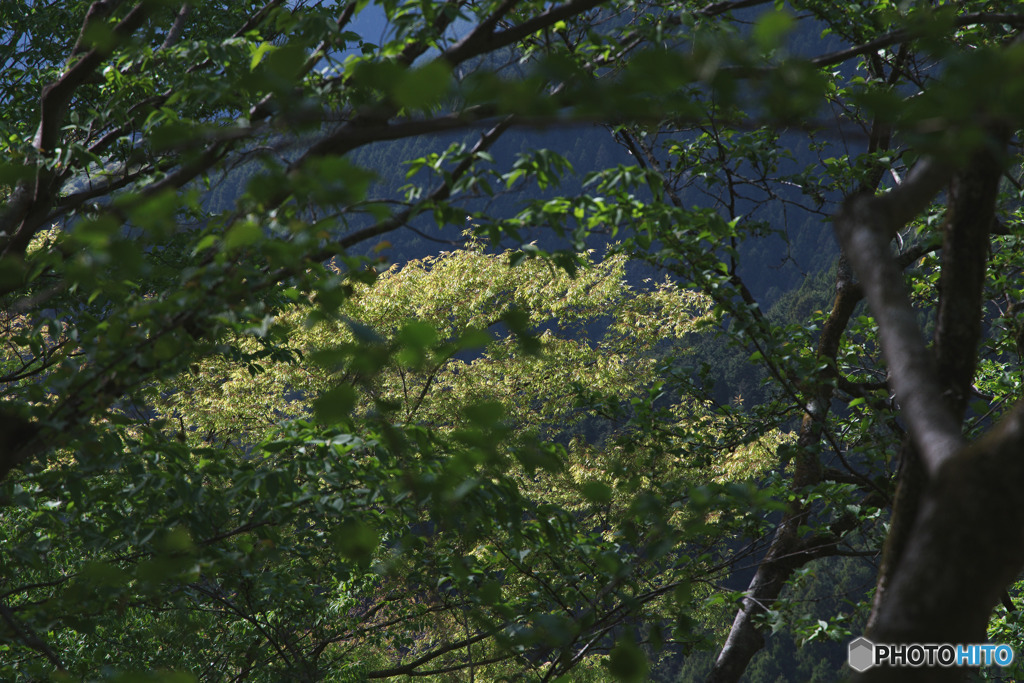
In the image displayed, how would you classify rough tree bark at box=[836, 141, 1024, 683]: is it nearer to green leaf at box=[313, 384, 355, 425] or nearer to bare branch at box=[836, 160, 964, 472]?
bare branch at box=[836, 160, 964, 472]

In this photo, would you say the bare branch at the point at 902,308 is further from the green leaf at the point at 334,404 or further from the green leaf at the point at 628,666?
the green leaf at the point at 334,404

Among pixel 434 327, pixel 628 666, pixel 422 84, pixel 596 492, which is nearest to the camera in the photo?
pixel 422 84

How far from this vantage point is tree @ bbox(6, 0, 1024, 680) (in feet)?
3.45

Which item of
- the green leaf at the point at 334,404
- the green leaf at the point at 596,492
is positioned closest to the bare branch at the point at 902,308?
the green leaf at the point at 596,492

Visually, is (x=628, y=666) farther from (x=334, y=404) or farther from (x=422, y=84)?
(x=422, y=84)

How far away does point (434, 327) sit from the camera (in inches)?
46.3

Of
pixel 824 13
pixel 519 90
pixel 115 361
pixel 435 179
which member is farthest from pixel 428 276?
pixel 519 90

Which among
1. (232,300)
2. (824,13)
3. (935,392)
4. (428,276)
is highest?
(428,276)

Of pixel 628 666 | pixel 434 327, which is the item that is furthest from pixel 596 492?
pixel 434 327

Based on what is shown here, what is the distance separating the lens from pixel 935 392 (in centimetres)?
117

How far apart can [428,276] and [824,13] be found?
34.8 feet

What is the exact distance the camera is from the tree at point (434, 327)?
1051 mm

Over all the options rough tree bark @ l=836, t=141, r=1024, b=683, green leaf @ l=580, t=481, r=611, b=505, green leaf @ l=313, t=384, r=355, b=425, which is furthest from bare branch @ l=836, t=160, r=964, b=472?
green leaf @ l=313, t=384, r=355, b=425

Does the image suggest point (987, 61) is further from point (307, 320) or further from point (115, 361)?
point (115, 361)
